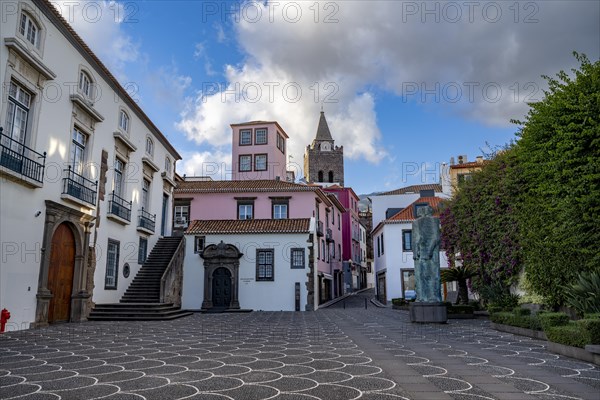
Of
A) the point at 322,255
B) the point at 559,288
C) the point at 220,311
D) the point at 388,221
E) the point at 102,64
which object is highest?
the point at 102,64

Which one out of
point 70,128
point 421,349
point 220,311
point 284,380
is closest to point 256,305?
point 220,311

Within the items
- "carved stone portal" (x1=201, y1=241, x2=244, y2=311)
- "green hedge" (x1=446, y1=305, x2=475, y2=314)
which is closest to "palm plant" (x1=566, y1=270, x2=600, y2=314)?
"green hedge" (x1=446, y1=305, x2=475, y2=314)

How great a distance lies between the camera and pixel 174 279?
2186 centimetres

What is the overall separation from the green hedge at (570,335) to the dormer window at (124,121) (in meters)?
17.5

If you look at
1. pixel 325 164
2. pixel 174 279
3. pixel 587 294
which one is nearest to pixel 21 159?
pixel 174 279

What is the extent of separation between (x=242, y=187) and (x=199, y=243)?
19.9 ft

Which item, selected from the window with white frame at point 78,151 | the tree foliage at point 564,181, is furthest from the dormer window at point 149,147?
the tree foliage at point 564,181

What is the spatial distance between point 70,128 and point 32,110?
6.38 ft

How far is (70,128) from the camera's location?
1474cm

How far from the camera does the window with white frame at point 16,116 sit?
1178 centimetres

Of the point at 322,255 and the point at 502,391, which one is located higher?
the point at 322,255

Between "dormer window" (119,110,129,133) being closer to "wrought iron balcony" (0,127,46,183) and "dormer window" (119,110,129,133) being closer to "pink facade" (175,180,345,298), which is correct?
"wrought iron balcony" (0,127,46,183)

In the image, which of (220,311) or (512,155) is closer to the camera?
(512,155)

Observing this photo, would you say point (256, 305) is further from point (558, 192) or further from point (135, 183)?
point (558, 192)
